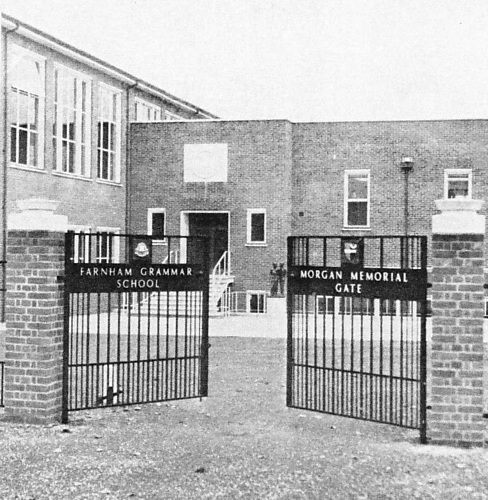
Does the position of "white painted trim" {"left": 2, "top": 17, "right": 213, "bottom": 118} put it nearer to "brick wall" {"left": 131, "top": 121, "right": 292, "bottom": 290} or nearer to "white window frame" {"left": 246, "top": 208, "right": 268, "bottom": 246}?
"brick wall" {"left": 131, "top": 121, "right": 292, "bottom": 290}

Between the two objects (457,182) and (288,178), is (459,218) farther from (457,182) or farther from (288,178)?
(288,178)

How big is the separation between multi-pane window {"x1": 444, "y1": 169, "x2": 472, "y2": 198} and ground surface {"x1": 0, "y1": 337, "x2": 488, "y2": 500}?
18.3 metres

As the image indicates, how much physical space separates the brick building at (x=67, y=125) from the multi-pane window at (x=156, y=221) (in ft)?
2.84

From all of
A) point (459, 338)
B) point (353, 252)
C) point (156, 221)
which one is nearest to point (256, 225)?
point (156, 221)

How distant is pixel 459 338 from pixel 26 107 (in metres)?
17.4

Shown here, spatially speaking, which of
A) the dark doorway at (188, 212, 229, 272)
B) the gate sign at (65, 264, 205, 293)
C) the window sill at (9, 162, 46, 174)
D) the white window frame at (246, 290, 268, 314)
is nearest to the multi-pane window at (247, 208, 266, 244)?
the dark doorway at (188, 212, 229, 272)

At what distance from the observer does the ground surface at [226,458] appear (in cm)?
685

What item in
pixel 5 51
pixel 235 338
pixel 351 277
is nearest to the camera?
pixel 351 277

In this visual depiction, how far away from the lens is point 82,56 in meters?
25.1

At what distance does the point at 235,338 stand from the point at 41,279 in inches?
425

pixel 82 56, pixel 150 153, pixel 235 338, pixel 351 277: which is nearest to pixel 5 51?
pixel 82 56

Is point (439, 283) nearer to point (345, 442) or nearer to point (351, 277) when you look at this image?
point (351, 277)

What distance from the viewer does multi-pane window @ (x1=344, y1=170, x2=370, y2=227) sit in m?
27.9

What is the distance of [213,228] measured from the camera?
29.3 meters
